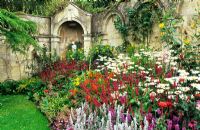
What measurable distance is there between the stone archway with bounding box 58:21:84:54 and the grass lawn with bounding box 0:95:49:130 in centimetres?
455

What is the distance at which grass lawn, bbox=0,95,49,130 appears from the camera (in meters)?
6.40

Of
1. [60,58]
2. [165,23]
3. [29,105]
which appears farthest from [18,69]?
[165,23]

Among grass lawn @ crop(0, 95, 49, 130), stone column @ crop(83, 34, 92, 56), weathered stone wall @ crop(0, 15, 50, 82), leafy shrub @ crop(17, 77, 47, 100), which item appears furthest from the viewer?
stone column @ crop(83, 34, 92, 56)

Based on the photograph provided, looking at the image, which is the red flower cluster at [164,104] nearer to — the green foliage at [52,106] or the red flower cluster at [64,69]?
the green foliage at [52,106]

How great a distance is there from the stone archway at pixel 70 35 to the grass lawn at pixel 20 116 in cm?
455

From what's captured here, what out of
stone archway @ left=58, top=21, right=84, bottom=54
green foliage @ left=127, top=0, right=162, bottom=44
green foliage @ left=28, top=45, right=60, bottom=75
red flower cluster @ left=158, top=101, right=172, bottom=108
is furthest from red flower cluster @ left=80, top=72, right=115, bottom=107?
stone archway @ left=58, top=21, right=84, bottom=54

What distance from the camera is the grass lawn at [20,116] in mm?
6398

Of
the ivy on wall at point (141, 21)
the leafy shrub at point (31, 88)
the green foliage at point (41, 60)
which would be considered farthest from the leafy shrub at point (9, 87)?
the ivy on wall at point (141, 21)

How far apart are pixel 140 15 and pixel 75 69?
2845 millimetres

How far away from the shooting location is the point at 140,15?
10656mm

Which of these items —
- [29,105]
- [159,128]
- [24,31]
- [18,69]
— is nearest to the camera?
[159,128]

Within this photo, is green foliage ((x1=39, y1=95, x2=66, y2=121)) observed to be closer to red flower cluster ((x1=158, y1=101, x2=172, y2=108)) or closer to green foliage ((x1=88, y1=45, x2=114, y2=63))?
red flower cluster ((x1=158, y1=101, x2=172, y2=108))

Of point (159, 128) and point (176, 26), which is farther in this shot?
point (176, 26)

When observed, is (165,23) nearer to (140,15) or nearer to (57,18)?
(140,15)
